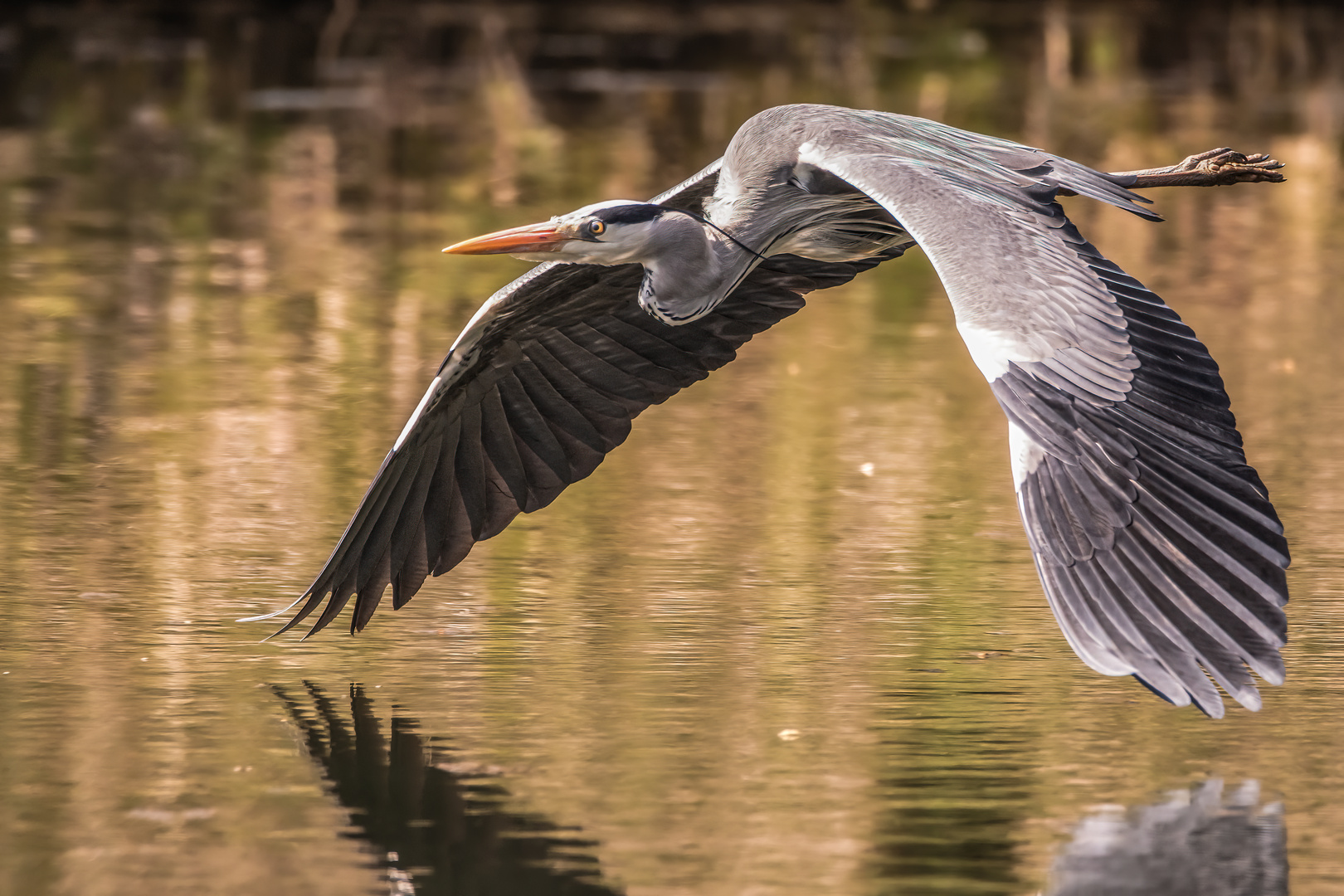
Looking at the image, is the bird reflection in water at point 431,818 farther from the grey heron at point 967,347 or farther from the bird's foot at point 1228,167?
the bird's foot at point 1228,167

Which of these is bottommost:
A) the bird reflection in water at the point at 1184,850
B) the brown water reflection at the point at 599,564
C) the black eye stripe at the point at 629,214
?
the bird reflection in water at the point at 1184,850

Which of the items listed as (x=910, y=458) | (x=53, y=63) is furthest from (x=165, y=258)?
(x=53, y=63)

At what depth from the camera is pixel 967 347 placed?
6637 millimetres

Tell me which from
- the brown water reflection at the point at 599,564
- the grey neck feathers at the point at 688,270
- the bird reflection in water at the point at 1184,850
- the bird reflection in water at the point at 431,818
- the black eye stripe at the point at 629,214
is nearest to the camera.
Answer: the bird reflection in water at the point at 1184,850

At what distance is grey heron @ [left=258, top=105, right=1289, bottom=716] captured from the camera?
528 cm

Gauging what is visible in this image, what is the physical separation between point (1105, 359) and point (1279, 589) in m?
0.76

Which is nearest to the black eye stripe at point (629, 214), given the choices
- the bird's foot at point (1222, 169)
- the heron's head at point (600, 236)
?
A: the heron's head at point (600, 236)

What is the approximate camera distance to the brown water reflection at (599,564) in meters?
5.62

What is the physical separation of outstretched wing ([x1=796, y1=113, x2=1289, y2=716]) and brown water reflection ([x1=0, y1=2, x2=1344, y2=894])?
0.62m

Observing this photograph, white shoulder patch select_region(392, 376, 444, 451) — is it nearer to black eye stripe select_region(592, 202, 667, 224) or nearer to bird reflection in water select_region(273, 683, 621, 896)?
black eye stripe select_region(592, 202, 667, 224)

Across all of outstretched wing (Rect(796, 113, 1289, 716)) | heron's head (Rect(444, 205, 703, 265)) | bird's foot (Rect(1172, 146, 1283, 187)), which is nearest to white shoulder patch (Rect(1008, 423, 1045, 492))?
outstretched wing (Rect(796, 113, 1289, 716))

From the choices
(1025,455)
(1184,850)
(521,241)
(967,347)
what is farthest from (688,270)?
(1184,850)

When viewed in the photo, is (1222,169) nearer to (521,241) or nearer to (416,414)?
(521,241)

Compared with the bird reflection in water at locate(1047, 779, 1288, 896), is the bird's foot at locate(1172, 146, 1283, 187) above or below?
above
